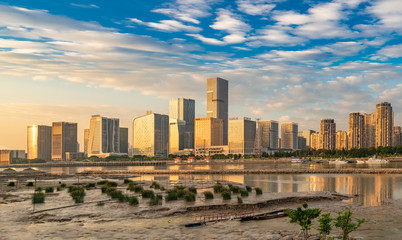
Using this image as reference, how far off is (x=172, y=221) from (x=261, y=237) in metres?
12.2

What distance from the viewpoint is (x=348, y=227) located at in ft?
92.1

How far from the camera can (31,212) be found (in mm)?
47375

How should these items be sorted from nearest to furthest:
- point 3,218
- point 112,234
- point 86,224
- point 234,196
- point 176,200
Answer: point 112,234, point 86,224, point 3,218, point 176,200, point 234,196

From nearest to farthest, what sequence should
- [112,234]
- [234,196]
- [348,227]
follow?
1. [348,227]
2. [112,234]
3. [234,196]

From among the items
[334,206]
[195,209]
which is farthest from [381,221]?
[195,209]

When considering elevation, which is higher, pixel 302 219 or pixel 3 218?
pixel 302 219

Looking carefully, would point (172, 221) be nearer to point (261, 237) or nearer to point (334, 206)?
point (261, 237)

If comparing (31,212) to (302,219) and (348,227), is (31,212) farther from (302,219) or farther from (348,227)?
(348,227)

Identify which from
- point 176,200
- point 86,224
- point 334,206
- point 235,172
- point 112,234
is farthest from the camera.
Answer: point 235,172

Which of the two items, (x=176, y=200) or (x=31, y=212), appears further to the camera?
(x=176, y=200)

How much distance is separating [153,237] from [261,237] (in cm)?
976

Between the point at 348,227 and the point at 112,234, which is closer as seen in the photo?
the point at 348,227

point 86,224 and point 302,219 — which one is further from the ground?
point 302,219

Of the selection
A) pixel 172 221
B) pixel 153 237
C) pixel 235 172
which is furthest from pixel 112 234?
pixel 235 172
